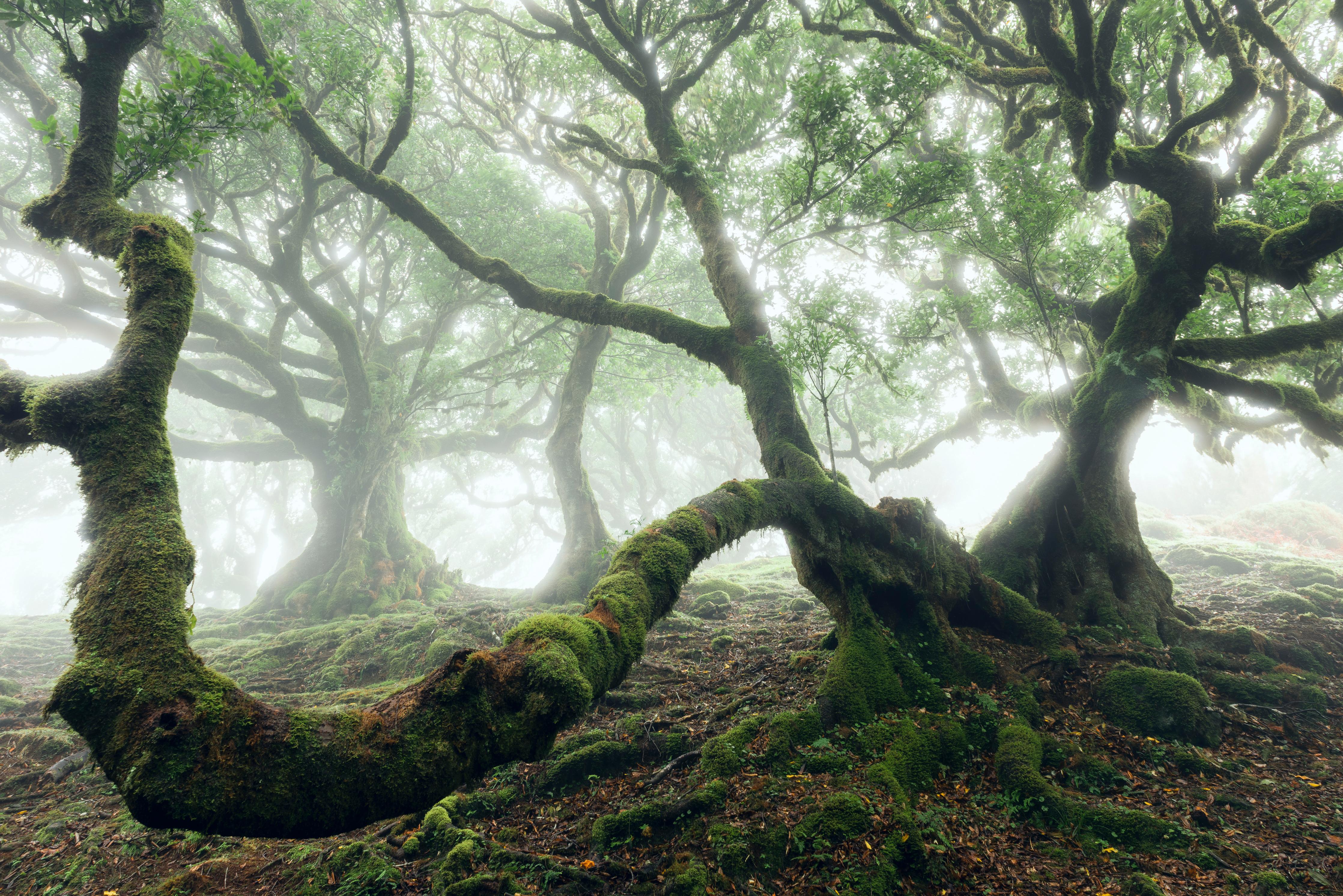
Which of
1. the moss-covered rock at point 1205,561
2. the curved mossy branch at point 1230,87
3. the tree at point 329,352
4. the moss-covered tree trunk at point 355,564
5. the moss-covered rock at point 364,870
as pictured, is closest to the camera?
the moss-covered rock at point 364,870

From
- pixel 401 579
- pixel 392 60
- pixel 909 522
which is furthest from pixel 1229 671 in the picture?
pixel 401 579

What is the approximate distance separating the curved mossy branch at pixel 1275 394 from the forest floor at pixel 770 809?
321cm

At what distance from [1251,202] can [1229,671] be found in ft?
21.2

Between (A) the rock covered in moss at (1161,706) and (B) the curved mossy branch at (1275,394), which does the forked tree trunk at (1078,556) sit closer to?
(B) the curved mossy branch at (1275,394)

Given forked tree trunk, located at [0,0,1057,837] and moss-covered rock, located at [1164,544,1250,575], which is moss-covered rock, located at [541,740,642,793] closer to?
forked tree trunk, located at [0,0,1057,837]

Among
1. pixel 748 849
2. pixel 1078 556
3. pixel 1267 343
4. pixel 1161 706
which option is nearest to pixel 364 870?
pixel 748 849

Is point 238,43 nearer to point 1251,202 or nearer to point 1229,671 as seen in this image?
point 1251,202

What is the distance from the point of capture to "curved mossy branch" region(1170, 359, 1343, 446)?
9.28 m

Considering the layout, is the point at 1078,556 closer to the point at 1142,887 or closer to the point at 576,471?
the point at 1142,887

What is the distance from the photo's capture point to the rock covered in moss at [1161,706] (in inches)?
233

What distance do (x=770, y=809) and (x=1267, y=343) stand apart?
9945 mm

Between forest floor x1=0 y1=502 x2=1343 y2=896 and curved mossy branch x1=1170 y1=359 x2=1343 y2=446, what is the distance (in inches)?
127

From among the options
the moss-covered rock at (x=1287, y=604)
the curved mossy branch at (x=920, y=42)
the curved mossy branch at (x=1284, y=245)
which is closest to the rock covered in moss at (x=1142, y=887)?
the curved mossy branch at (x=1284, y=245)

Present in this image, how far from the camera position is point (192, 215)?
5109 mm
